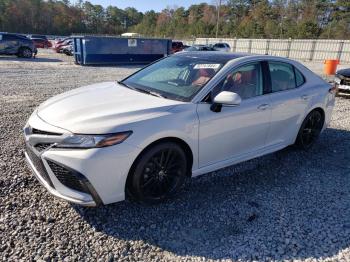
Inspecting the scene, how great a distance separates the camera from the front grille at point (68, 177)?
2.74m

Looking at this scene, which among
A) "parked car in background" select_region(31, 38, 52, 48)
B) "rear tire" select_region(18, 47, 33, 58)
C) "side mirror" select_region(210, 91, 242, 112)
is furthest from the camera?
"parked car in background" select_region(31, 38, 52, 48)

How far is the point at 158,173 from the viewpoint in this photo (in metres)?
3.25

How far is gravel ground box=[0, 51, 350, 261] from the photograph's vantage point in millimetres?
2713

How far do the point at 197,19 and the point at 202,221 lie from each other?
96715 millimetres

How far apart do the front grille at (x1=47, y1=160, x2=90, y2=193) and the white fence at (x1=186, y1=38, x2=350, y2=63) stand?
118 ft

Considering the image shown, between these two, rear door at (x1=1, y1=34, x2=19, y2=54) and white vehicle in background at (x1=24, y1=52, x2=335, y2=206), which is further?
rear door at (x1=1, y1=34, x2=19, y2=54)

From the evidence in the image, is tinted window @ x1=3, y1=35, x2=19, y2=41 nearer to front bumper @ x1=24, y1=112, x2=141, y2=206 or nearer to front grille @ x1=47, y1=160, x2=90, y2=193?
front bumper @ x1=24, y1=112, x2=141, y2=206

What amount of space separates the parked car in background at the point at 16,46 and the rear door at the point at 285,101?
68.4 ft

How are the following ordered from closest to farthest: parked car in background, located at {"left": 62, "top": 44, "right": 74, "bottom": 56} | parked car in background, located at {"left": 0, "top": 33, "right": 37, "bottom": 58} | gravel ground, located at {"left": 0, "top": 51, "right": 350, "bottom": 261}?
gravel ground, located at {"left": 0, "top": 51, "right": 350, "bottom": 261}
parked car in background, located at {"left": 0, "top": 33, "right": 37, "bottom": 58}
parked car in background, located at {"left": 62, "top": 44, "right": 74, "bottom": 56}

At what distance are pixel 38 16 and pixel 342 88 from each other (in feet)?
312

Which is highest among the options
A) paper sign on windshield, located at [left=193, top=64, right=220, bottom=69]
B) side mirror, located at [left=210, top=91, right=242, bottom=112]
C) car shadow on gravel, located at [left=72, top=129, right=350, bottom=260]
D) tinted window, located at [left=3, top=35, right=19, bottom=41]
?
paper sign on windshield, located at [left=193, top=64, right=220, bottom=69]

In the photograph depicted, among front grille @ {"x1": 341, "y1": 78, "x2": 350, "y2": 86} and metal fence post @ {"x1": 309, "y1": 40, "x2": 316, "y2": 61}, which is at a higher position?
front grille @ {"x1": 341, "y1": 78, "x2": 350, "y2": 86}

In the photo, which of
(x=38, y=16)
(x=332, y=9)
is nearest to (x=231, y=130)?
(x=332, y=9)

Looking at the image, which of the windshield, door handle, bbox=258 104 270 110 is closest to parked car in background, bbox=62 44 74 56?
the windshield
